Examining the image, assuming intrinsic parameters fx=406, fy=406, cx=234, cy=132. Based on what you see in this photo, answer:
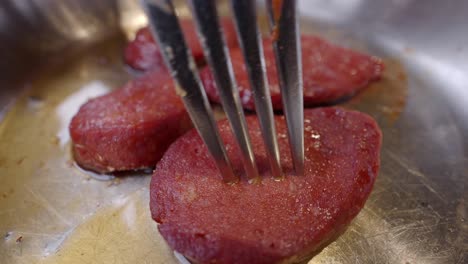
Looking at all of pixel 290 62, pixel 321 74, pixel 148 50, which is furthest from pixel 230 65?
Result: pixel 148 50

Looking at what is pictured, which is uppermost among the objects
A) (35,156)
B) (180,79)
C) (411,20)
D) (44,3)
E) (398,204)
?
(180,79)

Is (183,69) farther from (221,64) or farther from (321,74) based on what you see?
(321,74)

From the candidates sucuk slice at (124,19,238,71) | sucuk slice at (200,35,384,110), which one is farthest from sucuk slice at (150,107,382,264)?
sucuk slice at (124,19,238,71)

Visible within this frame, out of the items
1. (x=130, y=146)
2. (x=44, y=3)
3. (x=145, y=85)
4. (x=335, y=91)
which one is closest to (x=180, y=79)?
(x=130, y=146)

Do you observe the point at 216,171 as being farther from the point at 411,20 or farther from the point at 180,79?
the point at 411,20

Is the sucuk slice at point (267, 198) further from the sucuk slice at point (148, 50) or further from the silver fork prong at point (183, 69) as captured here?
the sucuk slice at point (148, 50)

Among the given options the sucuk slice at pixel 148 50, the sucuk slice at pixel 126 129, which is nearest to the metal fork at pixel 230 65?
the sucuk slice at pixel 126 129
